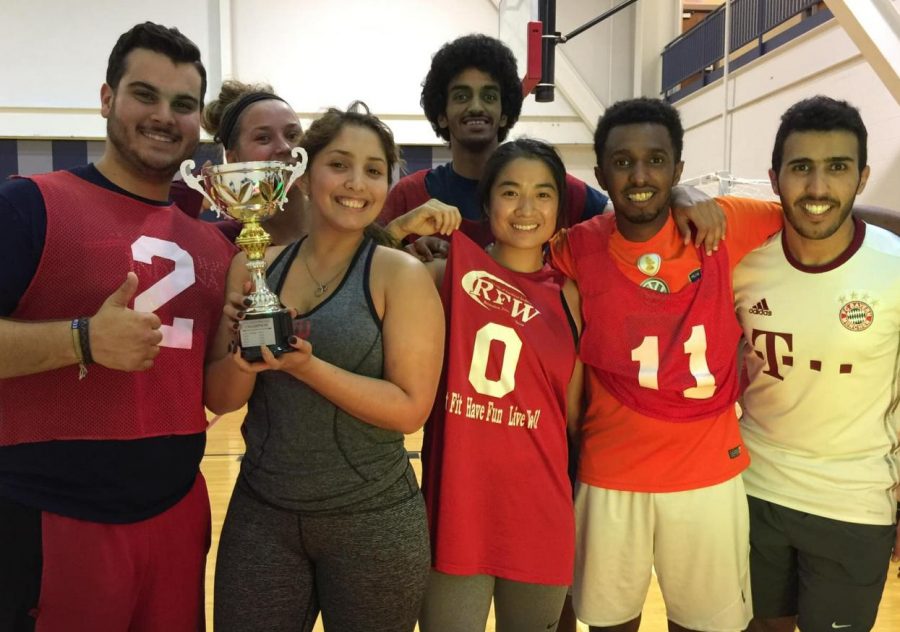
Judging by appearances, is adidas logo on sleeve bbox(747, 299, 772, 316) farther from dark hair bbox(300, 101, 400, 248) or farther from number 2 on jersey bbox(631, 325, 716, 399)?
dark hair bbox(300, 101, 400, 248)

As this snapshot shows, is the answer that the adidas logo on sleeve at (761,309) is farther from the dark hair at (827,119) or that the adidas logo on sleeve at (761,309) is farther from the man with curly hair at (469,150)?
the man with curly hair at (469,150)

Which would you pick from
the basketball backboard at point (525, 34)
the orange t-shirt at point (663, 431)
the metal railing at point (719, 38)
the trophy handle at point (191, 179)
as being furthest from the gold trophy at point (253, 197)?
the metal railing at point (719, 38)

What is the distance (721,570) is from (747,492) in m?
0.26

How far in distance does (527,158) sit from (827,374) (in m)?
1.02

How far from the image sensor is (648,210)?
188 centimetres

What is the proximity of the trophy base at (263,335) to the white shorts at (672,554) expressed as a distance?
1.05 meters

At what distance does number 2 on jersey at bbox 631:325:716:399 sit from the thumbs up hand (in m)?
1.21

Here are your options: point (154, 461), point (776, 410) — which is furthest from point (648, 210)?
point (154, 461)

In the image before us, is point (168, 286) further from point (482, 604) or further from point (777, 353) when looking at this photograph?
point (777, 353)

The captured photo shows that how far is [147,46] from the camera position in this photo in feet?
5.50

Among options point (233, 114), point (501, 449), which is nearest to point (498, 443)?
point (501, 449)

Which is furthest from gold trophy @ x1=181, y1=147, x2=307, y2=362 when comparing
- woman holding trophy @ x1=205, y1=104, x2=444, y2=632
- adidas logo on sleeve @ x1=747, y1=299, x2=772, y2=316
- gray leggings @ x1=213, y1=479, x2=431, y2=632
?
adidas logo on sleeve @ x1=747, y1=299, x2=772, y2=316

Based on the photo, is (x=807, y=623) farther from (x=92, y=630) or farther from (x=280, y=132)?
(x=280, y=132)

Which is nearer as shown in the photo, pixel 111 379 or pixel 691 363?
pixel 111 379
